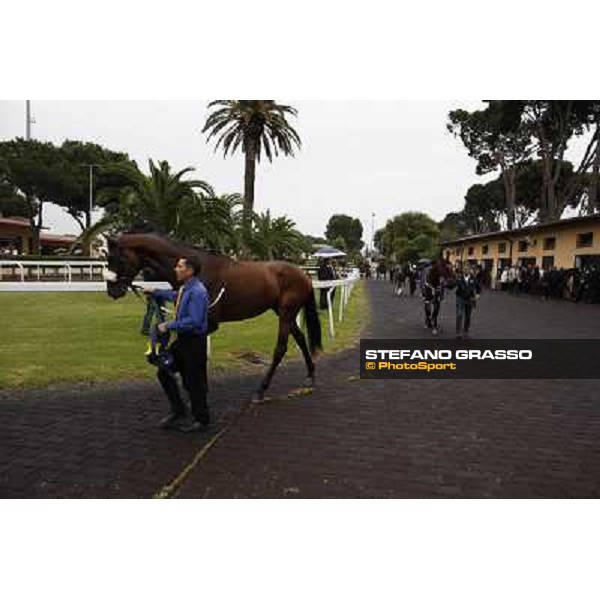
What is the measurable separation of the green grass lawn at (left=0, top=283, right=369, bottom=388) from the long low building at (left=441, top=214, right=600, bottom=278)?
10950mm

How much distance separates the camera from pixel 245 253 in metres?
19.6

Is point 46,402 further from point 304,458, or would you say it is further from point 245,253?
point 245,253

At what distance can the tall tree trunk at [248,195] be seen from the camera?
1960 cm

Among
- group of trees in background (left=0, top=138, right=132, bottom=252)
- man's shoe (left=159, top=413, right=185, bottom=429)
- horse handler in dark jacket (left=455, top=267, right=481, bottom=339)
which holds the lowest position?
man's shoe (left=159, top=413, right=185, bottom=429)

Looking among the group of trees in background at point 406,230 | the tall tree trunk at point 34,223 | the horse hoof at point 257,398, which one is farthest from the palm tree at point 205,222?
the group of trees in background at point 406,230

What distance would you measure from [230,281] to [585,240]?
21896mm

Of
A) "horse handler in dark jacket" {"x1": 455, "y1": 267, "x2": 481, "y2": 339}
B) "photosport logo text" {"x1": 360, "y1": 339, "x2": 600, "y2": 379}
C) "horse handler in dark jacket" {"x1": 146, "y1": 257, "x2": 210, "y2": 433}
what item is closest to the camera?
"horse handler in dark jacket" {"x1": 146, "y1": 257, "x2": 210, "y2": 433}

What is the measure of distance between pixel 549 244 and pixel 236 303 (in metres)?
24.6

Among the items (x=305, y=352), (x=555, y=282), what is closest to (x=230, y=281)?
(x=305, y=352)

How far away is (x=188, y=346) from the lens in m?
3.98

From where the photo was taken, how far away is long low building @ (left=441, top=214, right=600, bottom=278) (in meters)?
21.0

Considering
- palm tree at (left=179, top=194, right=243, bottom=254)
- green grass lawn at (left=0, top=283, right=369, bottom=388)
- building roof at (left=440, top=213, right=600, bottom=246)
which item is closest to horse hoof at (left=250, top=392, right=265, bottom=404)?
green grass lawn at (left=0, top=283, right=369, bottom=388)

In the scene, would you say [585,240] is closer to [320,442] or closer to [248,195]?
[248,195]

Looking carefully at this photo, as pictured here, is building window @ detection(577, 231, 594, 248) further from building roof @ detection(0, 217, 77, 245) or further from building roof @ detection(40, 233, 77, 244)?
building roof @ detection(40, 233, 77, 244)
